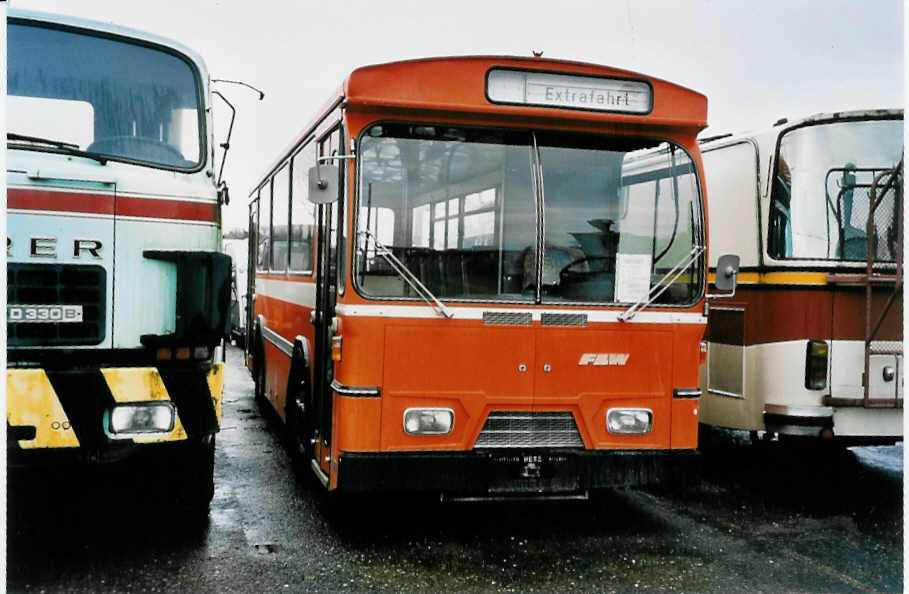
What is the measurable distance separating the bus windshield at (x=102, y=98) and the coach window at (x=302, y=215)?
1239 millimetres

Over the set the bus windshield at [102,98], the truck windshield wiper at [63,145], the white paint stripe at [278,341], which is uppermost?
the bus windshield at [102,98]

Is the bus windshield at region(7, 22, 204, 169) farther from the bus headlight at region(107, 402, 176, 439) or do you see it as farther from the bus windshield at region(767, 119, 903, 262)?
the bus windshield at region(767, 119, 903, 262)

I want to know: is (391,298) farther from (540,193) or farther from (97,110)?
(97,110)

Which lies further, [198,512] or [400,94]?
[198,512]

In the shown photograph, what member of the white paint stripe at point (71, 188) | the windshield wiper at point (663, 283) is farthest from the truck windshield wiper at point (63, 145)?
the windshield wiper at point (663, 283)

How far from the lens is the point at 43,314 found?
4738mm

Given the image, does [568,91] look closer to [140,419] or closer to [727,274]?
[727,274]

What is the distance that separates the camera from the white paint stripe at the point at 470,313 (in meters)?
5.26

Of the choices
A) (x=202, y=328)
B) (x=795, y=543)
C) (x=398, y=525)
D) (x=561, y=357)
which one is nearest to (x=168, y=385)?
(x=202, y=328)

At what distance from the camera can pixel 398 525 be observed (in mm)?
5945

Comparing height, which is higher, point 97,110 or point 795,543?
point 97,110

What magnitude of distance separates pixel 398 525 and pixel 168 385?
1.88 meters

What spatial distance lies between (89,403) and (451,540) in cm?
232

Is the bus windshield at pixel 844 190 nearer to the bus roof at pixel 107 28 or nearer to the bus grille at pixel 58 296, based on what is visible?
the bus roof at pixel 107 28
